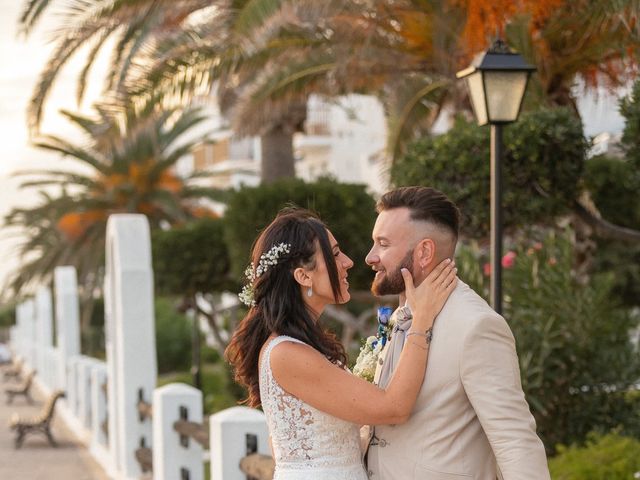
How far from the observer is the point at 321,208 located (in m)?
14.3

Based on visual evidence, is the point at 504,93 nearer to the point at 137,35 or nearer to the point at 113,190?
the point at 137,35

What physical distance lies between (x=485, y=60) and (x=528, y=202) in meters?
1.76

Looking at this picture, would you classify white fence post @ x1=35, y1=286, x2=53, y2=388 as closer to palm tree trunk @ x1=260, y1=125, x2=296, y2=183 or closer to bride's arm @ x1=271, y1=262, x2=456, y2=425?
palm tree trunk @ x1=260, y1=125, x2=296, y2=183

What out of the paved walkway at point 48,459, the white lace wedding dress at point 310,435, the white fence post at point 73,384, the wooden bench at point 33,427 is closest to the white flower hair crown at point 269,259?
the white lace wedding dress at point 310,435

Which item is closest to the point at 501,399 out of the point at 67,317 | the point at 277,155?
the point at 277,155

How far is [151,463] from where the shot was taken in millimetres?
Answer: 10820

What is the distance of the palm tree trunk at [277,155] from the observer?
1756 cm

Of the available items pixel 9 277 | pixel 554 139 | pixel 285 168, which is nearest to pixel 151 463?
pixel 554 139

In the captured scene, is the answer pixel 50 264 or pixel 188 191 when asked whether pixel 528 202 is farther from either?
pixel 50 264

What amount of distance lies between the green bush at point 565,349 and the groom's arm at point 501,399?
22.1 ft

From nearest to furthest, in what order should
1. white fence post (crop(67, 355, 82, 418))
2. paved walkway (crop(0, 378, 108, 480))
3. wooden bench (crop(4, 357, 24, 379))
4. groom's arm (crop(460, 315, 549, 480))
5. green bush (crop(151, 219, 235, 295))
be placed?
groom's arm (crop(460, 315, 549, 480)) → paved walkway (crop(0, 378, 108, 480)) → green bush (crop(151, 219, 235, 295)) → white fence post (crop(67, 355, 82, 418)) → wooden bench (crop(4, 357, 24, 379))

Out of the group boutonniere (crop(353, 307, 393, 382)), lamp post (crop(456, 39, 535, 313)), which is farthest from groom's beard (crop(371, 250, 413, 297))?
lamp post (crop(456, 39, 535, 313))

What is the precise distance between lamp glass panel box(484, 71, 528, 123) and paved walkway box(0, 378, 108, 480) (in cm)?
736

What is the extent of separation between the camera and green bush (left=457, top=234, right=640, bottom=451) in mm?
9953
